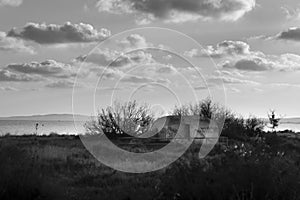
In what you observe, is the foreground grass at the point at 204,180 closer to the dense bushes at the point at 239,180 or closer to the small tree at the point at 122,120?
the dense bushes at the point at 239,180

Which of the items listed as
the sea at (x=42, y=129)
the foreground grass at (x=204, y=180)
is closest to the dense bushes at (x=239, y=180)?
the foreground grass at (x=204, y=180)

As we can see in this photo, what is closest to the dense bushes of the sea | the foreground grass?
the foreground grass

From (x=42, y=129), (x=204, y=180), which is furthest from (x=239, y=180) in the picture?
(x=42, y=129)

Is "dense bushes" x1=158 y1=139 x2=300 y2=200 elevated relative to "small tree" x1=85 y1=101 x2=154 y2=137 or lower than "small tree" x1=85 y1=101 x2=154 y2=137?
lower

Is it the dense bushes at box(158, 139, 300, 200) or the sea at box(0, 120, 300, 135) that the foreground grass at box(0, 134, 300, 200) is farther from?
the sea at box(0, 120, 300, 135)

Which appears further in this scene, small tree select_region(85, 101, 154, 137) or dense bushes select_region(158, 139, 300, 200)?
small tree select_region(85, 101, 154, 137)

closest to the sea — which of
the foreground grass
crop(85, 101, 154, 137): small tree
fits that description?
crop(85, 101, 154, 137): small tree

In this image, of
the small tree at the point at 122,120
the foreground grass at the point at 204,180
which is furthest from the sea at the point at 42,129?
the foreground grass at the point at 204,180

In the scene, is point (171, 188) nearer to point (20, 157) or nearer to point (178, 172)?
point (178, 172)

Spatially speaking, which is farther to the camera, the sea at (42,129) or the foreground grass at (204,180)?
the sea at (42,129)

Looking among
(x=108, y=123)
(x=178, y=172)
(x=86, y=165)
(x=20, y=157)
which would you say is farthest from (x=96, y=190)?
(x=108, y=123)

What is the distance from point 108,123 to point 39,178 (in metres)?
33.1

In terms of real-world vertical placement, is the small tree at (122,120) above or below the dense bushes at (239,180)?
above

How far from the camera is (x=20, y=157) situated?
44.3 ft
